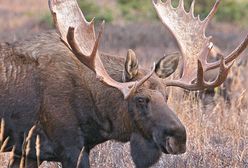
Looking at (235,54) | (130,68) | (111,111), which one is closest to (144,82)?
(130,68)

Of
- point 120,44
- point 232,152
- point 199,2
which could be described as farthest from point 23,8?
point 232,152

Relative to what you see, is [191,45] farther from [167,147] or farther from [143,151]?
[167,147]

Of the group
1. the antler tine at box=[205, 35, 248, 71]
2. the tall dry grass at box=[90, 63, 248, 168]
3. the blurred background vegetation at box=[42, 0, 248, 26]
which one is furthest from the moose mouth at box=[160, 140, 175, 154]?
the blurred background vegetation at box=[42, 0, 248, 26]

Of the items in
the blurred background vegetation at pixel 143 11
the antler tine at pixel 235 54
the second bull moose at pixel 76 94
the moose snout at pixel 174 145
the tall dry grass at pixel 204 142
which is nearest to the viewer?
the moose snout at pixel 174 145

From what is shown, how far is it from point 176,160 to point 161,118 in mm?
1845

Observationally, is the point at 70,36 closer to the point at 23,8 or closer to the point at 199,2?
the point at 199,2

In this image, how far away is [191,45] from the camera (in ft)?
24.2

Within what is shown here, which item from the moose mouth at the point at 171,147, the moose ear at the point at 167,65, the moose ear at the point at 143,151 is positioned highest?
the moose ear at the point at 167,65

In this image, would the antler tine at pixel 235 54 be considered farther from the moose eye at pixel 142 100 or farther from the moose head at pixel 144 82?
the moose eye at pixel 142 100

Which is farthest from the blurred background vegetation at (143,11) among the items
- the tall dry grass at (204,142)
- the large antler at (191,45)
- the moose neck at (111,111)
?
the moose neck at (111,111)

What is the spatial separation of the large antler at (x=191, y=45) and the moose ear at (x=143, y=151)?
0.57 meters

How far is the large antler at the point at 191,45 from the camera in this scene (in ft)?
22.9

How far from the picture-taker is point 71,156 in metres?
6.71

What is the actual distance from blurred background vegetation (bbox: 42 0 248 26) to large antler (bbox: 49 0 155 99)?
63.2 feet
